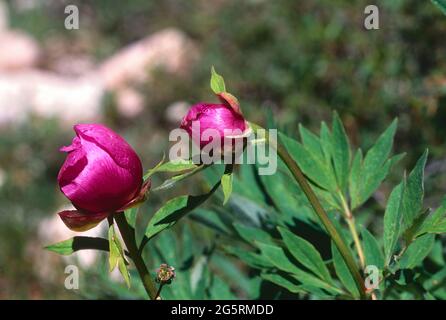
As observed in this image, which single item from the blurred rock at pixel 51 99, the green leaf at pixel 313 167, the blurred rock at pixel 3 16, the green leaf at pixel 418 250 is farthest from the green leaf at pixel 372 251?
the blurred rock at pixel 3 16

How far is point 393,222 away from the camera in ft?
3.57

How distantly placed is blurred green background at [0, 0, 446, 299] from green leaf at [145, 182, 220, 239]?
0.50 m

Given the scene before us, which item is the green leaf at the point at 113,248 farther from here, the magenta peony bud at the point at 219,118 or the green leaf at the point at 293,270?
the green leaf at the point at 293,270

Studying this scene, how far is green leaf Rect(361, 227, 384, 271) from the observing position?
1.13m

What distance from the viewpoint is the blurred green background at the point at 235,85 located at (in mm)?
2506

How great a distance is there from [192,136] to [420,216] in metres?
0.32

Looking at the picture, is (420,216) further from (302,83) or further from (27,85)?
(27,85)

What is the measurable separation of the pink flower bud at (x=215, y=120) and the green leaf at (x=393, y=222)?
10.1 inches

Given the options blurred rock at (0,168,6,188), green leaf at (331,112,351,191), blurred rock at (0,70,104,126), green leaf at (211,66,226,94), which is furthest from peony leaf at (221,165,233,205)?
blurred rock at (0,70,104,126)

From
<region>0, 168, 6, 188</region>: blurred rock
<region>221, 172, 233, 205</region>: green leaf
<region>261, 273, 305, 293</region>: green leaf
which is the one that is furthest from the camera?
<region>0, 168, 6, 188</region>: blurred rock

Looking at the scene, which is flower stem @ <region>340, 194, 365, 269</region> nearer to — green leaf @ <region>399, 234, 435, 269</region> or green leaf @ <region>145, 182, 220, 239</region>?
green leaf @ <region>399, 234, 435, 269</region>

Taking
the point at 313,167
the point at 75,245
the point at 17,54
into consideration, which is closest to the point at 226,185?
the point at 75,245

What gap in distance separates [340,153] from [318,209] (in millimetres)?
304
